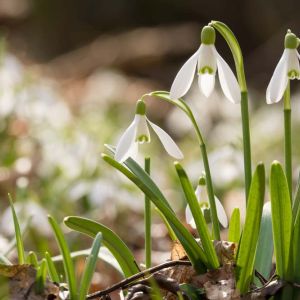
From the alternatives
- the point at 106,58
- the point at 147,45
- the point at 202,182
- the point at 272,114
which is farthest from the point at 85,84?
the point at 202,182

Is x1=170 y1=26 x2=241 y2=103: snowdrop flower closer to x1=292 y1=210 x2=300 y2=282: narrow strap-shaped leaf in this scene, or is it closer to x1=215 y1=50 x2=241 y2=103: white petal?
x1=215 y1=50 x2=241 y2=103: white petal

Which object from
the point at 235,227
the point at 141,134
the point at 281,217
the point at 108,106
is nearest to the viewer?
the point at 281,217

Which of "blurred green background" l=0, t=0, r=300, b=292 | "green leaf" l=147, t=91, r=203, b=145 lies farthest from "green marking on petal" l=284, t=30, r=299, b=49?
"blurred green background" l=0, t=0, r=300, b=292

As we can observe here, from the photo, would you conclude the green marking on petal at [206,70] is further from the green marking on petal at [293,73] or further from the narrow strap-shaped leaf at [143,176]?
the narrow strap-shaped leaf at [143,176]

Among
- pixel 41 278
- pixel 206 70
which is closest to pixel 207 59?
pixel 206 70

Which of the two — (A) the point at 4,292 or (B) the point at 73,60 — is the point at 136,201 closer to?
(A) the point at 4,292

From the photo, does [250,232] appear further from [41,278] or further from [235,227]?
[41,278]

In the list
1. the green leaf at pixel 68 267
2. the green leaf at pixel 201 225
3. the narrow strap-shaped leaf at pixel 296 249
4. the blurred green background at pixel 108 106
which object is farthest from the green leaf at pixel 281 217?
the blurred green background at pixel 108 106
